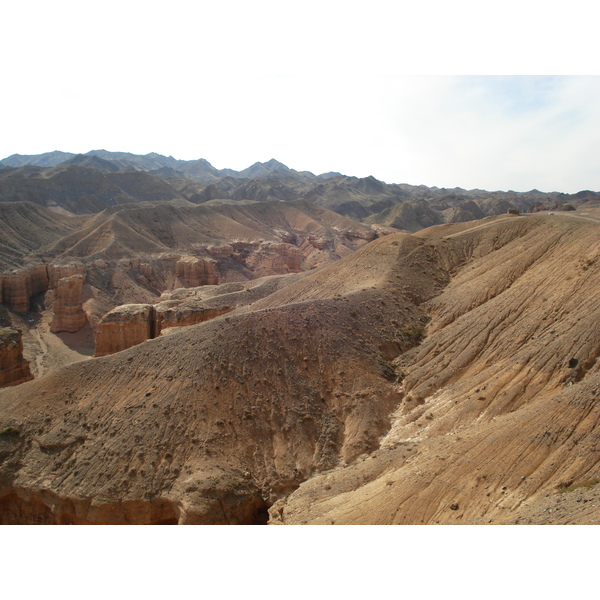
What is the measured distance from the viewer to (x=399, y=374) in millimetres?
25859

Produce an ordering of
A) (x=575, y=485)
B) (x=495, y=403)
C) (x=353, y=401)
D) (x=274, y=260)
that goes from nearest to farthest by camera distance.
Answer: (x=575, y=485), (x=495, y=403), (x=353, y=401), (x=274, y=260)

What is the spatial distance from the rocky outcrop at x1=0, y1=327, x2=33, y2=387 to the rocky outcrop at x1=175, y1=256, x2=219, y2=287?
34.1 meters

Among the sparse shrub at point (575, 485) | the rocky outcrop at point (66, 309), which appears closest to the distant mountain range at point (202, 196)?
the rocky outcrop at point (66, 309)

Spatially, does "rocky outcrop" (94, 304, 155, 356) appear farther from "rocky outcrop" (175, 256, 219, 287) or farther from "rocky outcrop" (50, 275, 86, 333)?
"rocky outcrop" (175, 256, 219, 287)

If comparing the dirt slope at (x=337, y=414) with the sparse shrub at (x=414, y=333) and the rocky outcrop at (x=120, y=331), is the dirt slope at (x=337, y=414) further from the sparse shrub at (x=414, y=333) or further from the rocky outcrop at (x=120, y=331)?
the rocky outcrop at (x=120, y=331)

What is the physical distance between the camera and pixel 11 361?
31375mm

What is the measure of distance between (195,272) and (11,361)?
36.2 meters

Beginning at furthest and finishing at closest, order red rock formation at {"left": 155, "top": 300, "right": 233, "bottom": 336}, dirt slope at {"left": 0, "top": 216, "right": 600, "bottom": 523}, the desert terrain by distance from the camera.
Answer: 1. red rock formation at {"left": 155, "top": 300, "right": 233, "bottom": 336}
2. dirt slope at {"left": 0, "top": 216, "right": 600, "bottom": 523}
3. the desert terrain

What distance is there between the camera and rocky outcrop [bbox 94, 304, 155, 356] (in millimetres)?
37031

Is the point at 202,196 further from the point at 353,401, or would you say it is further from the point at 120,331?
the point at 353,401

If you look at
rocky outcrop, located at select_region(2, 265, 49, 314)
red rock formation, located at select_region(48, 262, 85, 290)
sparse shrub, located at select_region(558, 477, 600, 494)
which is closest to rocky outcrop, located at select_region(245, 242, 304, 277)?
red rock formation, located at select_region(48, 262, 85, 290)

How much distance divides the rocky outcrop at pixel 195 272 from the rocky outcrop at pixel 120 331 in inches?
1122

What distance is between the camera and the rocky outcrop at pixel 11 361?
3070 centimetres

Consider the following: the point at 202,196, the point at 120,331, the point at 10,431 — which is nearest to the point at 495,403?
the point at 10,431
